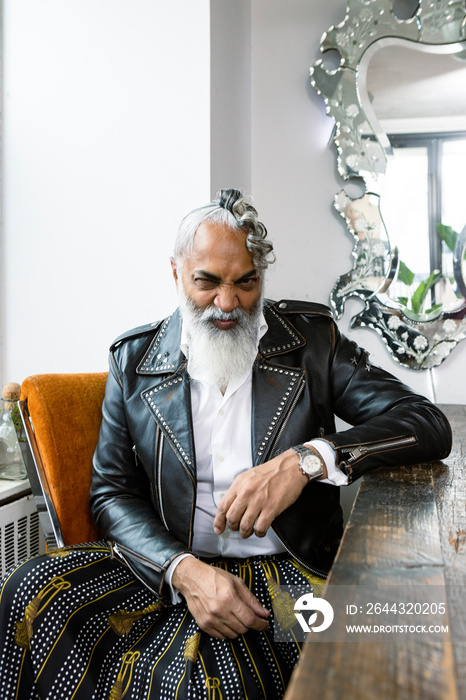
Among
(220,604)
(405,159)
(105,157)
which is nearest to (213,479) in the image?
(220,604)

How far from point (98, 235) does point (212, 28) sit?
0.78 metres

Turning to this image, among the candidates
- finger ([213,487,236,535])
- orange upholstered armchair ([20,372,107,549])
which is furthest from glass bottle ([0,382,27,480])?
finger ([213,487,236,535])

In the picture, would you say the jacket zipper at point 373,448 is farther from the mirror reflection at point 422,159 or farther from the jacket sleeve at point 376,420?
the mirror reflection at point 422,159

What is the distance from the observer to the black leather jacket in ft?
4.49

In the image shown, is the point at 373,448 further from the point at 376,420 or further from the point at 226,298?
the point at 226,298

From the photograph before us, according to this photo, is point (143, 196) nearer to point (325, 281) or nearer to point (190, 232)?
point (190, 232)

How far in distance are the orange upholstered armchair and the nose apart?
18.0 inches

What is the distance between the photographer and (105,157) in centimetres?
213

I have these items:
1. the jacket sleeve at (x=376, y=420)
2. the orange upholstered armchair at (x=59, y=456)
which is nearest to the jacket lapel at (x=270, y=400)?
the jacket sleeve at (x=376, y=420)

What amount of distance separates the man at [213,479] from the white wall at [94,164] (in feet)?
1.54

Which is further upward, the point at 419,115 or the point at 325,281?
the point at 419,115

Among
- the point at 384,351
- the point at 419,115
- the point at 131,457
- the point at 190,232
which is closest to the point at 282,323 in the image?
the point at 190,232

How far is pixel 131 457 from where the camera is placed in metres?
1.60

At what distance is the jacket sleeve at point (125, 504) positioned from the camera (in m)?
1.30
